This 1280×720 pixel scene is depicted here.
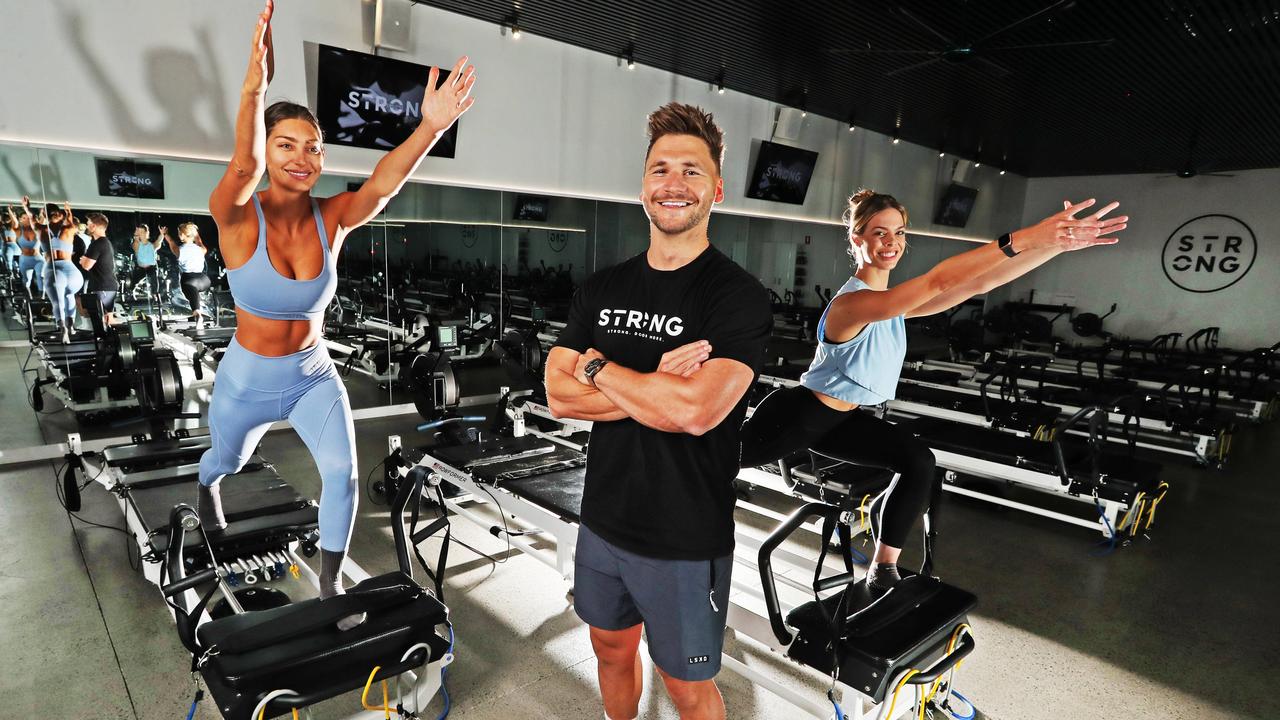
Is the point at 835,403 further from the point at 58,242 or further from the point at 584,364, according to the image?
the point at 58,242

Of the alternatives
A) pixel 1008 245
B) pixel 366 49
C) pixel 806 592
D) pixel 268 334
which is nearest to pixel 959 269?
pixel 1008 245

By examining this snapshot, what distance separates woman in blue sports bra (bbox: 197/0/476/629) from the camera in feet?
6.34

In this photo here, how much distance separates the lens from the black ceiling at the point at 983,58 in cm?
530

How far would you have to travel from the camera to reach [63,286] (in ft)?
15.6

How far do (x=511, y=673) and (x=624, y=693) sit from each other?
88 centimetres

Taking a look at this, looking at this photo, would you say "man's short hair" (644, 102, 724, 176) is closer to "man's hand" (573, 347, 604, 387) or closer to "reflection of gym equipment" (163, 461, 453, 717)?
"man's hand" (573, 347, 604, 387)

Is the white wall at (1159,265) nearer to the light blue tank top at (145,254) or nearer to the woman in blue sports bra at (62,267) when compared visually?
the light blue tank top at (145,254)

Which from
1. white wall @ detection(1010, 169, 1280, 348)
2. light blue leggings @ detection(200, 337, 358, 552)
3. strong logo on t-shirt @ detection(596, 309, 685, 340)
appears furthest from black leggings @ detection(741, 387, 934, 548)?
white wall @ detection(1010, 169, 1280, 348)

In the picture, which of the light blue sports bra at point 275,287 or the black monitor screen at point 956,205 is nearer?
the light blue sports bra at point 275,287

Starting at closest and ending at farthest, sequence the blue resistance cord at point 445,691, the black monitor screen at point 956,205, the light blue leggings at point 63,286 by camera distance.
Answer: the blue resistance cord at point 445,691
the light blue leggings at point 63,286
the black monitor screen at point 956,205

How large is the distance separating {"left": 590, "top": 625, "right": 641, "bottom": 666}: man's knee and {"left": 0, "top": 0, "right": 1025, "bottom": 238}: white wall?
4.83 m

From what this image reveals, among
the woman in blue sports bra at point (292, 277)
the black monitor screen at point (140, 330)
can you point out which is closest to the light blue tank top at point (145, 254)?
the black monitor screen at point (140, 330)

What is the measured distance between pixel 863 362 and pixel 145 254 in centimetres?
506

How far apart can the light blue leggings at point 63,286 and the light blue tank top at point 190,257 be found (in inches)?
Result: 24.2
